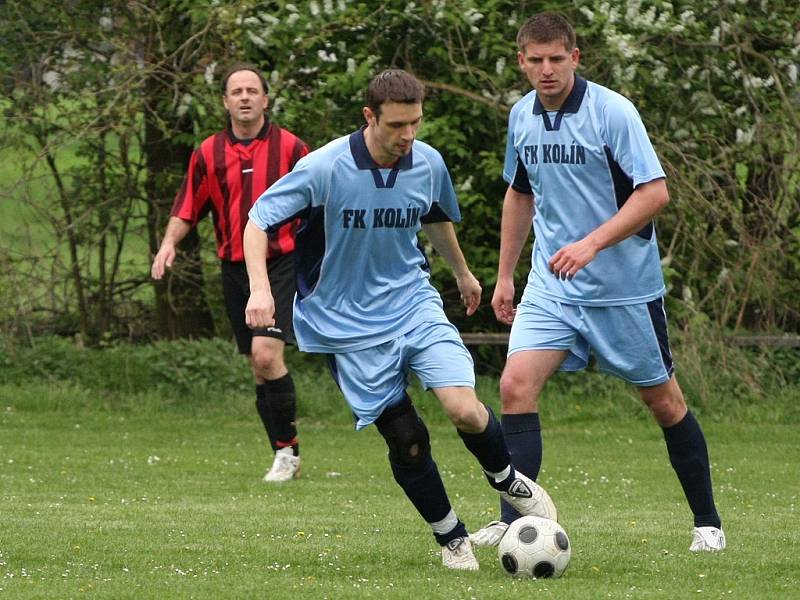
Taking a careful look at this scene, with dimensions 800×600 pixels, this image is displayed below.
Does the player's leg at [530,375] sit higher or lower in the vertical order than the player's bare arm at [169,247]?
higher

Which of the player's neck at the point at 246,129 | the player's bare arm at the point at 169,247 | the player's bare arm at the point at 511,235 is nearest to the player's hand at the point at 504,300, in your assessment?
the player's bare arm at the point at 511,235

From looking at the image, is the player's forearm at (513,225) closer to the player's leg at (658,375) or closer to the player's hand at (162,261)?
the player's leg at (658,375)

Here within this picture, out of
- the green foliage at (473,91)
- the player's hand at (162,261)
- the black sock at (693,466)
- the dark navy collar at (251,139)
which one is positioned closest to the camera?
the black sock at (693,466)

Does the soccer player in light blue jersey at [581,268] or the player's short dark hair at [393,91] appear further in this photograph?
the soccer player in light blue jersey at [581,268]

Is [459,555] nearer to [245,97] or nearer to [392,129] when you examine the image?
[392,129]

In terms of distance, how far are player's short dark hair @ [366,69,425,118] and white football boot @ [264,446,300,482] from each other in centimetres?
400

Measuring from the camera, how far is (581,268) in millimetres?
6234

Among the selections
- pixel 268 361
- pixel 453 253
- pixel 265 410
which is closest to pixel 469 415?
pixel 453 253

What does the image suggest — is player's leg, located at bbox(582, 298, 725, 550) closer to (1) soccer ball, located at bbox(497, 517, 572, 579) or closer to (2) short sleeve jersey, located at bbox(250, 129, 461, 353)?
(2) short sleeve jersey, located at bbox(250, 129, 461, 353)

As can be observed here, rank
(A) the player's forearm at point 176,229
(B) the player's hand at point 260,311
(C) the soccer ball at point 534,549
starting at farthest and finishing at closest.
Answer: (A) the player's forearm at point 176,229
(C) the soccer ball at point 534,549
(B) the player's hand at point 260,311

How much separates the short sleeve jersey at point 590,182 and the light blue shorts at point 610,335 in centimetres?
5

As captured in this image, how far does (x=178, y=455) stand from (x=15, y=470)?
1.32 metres

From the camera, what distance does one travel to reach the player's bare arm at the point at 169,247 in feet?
28.4

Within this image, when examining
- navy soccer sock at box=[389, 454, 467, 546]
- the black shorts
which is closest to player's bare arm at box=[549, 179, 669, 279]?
navy soccer sock at box=[389, 454, 467, 546]
